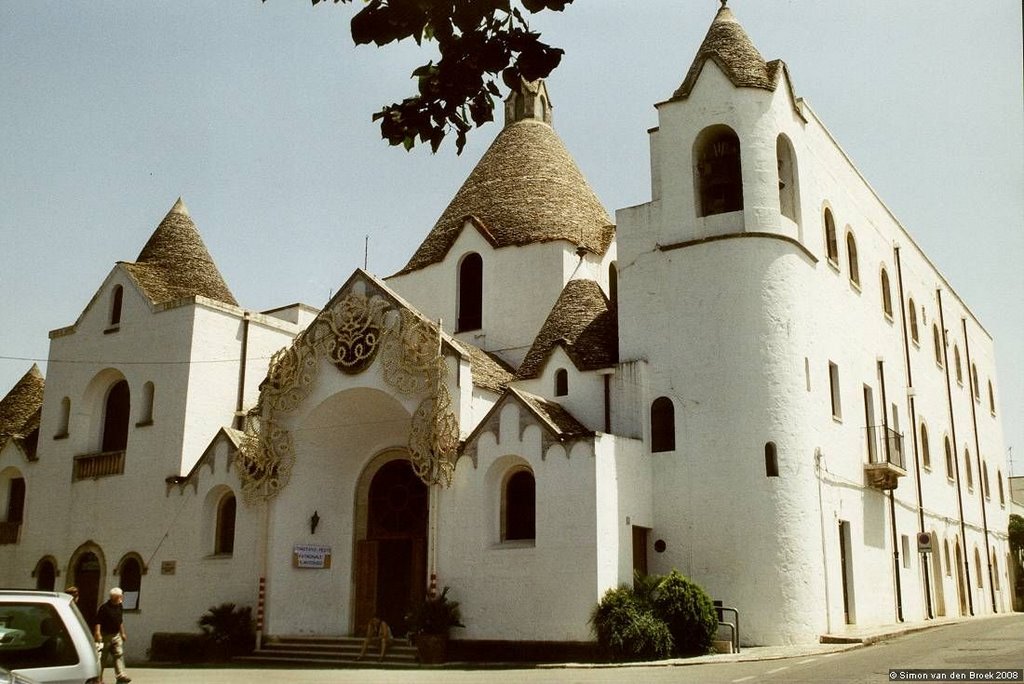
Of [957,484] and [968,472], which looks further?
[968,472]

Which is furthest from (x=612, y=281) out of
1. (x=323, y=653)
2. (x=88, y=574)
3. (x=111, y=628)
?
(x=111, y=628)

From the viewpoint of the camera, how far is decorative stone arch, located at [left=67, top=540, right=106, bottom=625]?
25.5 m

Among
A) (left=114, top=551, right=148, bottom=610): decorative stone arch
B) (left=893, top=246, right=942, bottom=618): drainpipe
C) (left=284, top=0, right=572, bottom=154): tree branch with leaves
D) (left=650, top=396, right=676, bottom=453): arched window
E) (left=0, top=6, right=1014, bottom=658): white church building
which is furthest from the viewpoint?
(left=893, top=246, right=942, bottom=618): drainpipe

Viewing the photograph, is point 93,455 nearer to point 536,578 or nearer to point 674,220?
point 536,578

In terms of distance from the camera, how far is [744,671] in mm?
14695

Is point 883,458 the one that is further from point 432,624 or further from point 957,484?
point 432,624

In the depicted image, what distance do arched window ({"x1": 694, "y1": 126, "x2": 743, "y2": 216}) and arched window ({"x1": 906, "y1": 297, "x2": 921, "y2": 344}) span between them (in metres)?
11.7

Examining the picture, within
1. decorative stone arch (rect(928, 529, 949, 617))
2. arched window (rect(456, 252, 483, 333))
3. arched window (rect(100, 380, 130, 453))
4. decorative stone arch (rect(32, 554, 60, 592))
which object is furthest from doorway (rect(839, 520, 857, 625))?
decorative stone arch (rect(32, 554, 60, 592))

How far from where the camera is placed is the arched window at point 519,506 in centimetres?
1966

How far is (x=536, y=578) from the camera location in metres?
18.7

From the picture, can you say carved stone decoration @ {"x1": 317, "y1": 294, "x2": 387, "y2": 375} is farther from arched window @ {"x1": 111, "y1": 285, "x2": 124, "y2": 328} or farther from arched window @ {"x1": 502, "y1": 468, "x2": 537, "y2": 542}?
arched window @ {"x1": 111, "y1": 285, "x2": 124, "y2": 328}

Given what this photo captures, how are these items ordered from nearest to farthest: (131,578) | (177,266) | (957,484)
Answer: (131,578) → (177,266) → (957,484)

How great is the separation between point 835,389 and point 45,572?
21.5 meters

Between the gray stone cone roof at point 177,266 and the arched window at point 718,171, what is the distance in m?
13.8
